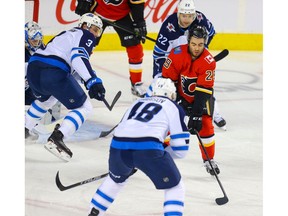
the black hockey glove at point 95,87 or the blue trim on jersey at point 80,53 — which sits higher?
the blue trim on jersey at point 80,53

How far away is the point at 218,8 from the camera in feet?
24.2

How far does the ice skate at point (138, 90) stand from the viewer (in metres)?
5.58

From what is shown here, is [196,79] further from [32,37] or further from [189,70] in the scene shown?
[32,37]

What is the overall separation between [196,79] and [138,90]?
170cm

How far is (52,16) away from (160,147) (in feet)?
13.3

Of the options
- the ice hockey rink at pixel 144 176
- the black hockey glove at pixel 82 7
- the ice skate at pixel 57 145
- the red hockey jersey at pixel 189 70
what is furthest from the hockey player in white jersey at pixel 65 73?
the black hockey glove at pixel 82 7

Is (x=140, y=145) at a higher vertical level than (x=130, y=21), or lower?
higher

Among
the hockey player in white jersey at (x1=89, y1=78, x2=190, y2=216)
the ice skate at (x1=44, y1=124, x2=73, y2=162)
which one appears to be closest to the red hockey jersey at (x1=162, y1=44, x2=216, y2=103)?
the ice skate at (x1=44, y1=124, x2=73, y2=162)

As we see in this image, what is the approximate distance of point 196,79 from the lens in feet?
12.8

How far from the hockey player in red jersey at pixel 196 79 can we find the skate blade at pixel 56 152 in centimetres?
69

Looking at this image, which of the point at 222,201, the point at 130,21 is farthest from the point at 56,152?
the point at 130,21

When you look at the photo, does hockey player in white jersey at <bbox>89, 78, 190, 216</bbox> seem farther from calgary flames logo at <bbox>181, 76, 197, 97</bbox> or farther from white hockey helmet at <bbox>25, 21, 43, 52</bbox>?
white hockey helmet at <bbox>25, 21, 43, 52</bbox>

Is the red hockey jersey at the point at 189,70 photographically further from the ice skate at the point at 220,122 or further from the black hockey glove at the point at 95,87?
the ice skate at the point at 220,122

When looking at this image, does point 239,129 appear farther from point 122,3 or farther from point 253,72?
point 253,72
